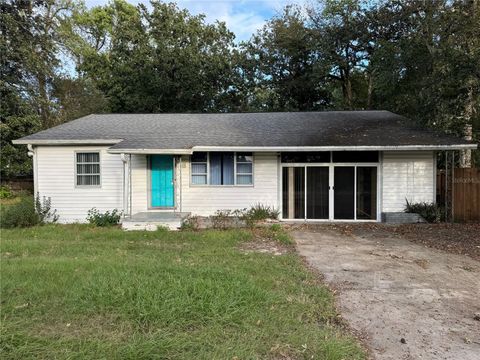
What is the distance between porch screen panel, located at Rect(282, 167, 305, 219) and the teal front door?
392 centimetres

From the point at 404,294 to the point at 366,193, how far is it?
7808 millimetres

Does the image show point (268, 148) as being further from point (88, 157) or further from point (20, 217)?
point (20, 217)

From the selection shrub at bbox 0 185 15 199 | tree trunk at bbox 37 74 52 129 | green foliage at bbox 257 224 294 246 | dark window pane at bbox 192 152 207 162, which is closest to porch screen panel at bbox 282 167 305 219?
green foliage at bbox 257 224 294 246

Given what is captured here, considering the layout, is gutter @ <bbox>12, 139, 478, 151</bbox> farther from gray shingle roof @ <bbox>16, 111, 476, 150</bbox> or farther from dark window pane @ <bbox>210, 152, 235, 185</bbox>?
dark window pane @ <bbox>210, 152, 235, 185</bbox>

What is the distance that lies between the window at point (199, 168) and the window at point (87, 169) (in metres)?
3.30

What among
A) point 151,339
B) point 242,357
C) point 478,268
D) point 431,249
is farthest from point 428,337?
point 431,249

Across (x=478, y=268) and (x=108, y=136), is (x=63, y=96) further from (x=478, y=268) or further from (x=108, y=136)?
(x=478, y=268)

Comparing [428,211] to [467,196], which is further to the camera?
[467,196]

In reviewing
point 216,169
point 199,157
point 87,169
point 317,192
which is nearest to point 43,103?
point 87,169

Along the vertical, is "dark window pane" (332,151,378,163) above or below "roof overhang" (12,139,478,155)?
below

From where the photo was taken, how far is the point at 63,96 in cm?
2723

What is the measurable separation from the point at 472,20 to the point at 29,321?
46.2 feet

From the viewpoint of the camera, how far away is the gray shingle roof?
12461 millimetres

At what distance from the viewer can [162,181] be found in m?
13.3
